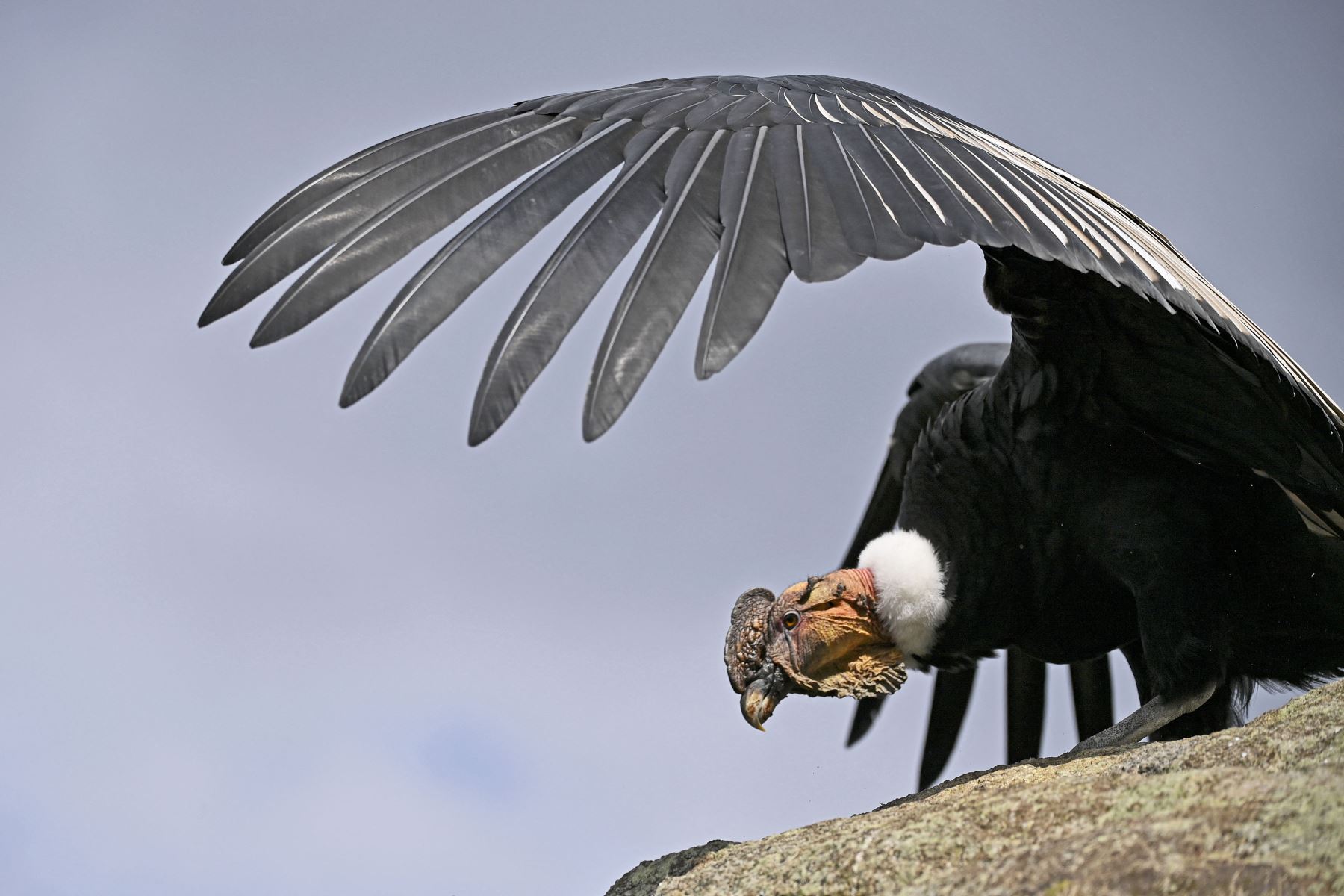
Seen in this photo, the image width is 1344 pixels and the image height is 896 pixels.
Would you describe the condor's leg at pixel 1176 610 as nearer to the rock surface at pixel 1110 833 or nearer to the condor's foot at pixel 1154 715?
the condor's foot at pixel 1154 715

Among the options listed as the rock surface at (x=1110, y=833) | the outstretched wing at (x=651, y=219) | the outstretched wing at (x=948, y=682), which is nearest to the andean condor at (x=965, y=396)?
the outstretched wing at (x=651, y=219)

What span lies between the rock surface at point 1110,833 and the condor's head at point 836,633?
1.32 metres

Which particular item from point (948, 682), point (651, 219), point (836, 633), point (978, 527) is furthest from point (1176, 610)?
point (948, 682)

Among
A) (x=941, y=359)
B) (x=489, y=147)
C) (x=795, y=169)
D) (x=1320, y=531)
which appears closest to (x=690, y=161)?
(x=795, y=169)

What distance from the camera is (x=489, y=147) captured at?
2.95 meters

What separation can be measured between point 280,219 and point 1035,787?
200cm

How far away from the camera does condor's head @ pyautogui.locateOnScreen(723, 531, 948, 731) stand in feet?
14.5

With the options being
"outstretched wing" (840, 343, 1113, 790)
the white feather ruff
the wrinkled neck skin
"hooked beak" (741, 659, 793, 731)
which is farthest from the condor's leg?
"outstretched wing" (840, 343, 1113, 790)

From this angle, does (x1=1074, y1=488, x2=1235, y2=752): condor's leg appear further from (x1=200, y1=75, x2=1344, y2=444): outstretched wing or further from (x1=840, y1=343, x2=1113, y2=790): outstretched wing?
(x1=840, y1=343, x2=1113, y2=790): outstretched wing

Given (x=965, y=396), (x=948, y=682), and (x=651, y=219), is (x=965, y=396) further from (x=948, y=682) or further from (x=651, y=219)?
(x=651, y=219)

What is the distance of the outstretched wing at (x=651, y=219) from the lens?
238cm

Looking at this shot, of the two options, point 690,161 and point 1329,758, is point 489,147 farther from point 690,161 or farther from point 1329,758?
point 1329,758

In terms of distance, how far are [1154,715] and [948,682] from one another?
2183 millimetres

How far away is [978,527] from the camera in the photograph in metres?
4.26
